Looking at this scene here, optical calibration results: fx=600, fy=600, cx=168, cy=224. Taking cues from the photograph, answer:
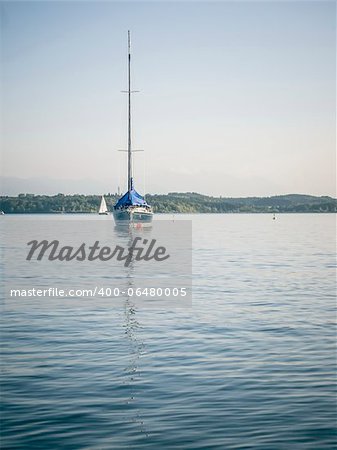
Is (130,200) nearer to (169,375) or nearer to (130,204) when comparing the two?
(130,204)

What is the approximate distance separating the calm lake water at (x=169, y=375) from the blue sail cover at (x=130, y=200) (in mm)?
85399

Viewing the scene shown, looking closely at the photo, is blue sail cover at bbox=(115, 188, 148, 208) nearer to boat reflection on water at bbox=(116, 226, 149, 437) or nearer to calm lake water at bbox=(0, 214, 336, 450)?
boat reflection on water at bbox=(116, 226, 149, 437)

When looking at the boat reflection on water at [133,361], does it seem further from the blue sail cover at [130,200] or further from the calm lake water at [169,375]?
the blue sail cover at [130,200]

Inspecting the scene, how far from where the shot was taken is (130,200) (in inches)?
4481

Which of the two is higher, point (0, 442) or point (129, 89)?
point (129, 89)

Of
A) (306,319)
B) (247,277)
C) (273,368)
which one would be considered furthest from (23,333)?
(247,277)

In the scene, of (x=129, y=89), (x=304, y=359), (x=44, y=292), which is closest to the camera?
(x=304, y=359)

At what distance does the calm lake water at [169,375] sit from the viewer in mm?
11562

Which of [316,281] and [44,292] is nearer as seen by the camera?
[44,292]

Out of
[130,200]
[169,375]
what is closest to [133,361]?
[169,375]

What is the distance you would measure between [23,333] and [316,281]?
21.4 metres

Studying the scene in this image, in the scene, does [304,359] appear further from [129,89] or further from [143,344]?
[129,89]

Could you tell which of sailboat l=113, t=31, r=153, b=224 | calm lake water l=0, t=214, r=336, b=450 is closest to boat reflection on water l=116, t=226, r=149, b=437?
calm lake water l=0, t=214, r=336, b=450

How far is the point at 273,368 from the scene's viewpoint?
16312mm
